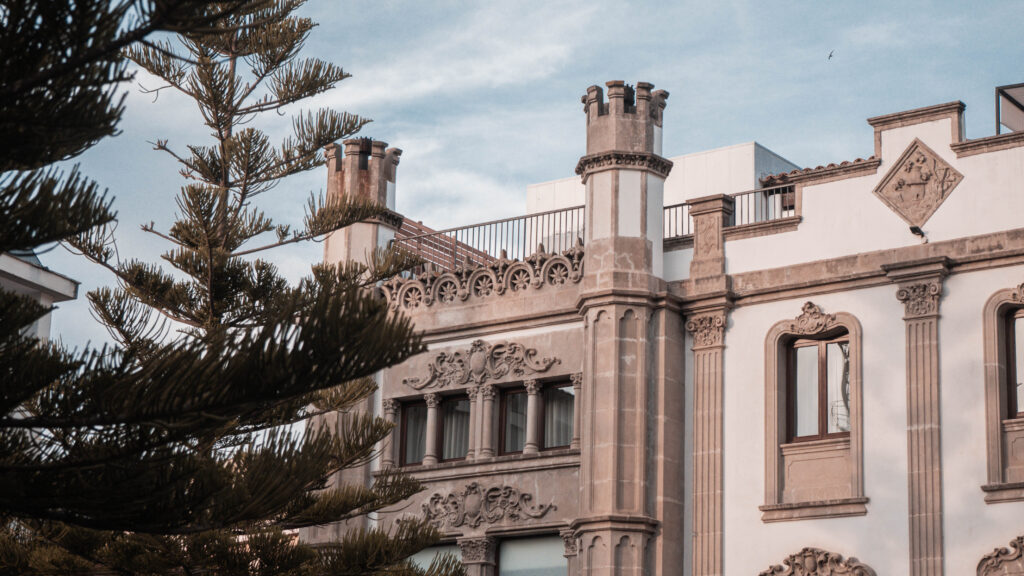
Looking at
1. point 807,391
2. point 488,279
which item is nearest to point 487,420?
point 488,279

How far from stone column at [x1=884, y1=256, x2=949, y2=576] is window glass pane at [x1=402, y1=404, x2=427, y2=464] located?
6433 millimetres

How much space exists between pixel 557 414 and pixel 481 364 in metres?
1.21

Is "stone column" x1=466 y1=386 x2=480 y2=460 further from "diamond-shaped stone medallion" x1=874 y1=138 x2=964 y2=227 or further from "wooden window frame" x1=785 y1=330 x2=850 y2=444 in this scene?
"diamond-shaped stone medallion" x1=874 y1=138 x2=964 y2=227

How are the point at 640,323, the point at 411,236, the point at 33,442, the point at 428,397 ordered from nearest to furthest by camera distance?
the point at 33,442, the point at 640,323, the point at 428,397, the point at 411,236

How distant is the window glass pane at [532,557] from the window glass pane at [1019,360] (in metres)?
5.47

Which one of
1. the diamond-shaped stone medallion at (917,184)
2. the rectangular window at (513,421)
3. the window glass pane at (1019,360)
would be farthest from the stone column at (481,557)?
the window glass pane at (1019,360)

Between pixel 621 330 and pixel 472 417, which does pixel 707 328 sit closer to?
pixel 621 330

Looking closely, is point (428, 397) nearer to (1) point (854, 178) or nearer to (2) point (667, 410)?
(2) point (667, 410)

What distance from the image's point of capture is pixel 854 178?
19469 mm

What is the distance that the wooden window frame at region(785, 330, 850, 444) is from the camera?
62.8ft

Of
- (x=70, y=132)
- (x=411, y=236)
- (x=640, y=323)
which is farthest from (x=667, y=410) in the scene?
(x=70, y=132)

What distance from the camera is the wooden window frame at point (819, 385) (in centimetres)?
1914

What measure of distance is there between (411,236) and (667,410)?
5.28 meters

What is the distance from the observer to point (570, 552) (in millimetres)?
19812
